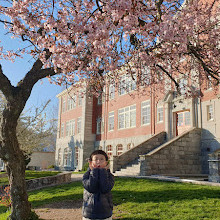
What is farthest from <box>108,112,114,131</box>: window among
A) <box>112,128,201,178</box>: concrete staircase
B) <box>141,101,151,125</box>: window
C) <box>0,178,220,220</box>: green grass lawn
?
<box>0,178,220,220</box>: green grass lawn

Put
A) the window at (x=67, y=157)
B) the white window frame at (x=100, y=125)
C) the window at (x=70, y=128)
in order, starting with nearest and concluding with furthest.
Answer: the white window frame at (x=100, y=125), the window at (x=67, y=157), the window at (x=70, y=128)

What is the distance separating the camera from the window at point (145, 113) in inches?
904

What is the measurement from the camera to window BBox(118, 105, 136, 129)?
24.9 meters

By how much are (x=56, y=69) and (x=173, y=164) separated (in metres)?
12.0

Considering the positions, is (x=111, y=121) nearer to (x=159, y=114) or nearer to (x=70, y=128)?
(x=159, y=114)

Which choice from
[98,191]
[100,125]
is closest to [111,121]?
[100,125]

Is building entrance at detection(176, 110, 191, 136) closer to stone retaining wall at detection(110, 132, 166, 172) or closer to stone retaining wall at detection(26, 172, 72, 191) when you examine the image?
stone retaining wall at detection(110, 132, 166, 172)

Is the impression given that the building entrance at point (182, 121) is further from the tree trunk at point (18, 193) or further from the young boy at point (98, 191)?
the young boy at point (98, 191)

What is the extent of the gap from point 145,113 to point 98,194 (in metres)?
19.7

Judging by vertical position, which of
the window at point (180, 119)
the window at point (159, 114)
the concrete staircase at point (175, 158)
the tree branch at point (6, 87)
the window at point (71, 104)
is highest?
the window at point (71, 104)

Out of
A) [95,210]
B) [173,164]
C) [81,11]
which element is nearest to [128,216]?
[95,210]

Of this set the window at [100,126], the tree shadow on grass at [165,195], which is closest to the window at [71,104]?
the window at [100,126]

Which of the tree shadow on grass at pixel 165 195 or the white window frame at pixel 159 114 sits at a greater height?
the white window frame at pixel 159 114

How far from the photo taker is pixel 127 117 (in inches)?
1015
